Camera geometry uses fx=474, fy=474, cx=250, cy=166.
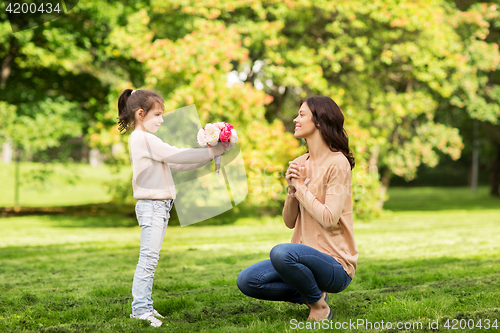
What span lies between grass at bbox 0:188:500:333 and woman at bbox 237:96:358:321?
249 millimetres

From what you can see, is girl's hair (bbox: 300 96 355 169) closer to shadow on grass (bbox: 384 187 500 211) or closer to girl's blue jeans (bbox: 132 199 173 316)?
girl's blue jeans (bbox: 132 199 173 316)

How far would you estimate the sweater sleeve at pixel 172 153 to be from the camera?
129 inches

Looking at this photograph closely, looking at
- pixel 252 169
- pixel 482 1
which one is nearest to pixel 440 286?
pixel 252 169

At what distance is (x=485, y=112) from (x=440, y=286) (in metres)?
10.9

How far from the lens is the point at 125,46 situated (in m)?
11.5

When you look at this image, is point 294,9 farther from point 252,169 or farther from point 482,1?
point 482,1

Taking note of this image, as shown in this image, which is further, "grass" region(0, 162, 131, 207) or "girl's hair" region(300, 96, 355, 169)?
"grass" region(0, 162, 131, 207)

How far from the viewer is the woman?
2943 mm

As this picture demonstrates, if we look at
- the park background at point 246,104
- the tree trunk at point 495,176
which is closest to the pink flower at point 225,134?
the park background at point 246,104

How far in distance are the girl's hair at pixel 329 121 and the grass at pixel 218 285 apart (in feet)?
3.83

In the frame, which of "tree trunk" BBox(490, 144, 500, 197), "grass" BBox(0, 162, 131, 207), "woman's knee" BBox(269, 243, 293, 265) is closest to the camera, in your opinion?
"woman's knee" BBox(269, 243, 293, 265)

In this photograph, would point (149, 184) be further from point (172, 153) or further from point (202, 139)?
point (202, 139)

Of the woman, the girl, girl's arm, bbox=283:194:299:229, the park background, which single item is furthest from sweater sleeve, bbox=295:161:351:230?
the park background

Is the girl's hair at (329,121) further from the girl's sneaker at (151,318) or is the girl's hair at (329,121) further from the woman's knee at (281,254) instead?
the girl's sneaker at (151,318)
